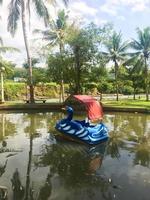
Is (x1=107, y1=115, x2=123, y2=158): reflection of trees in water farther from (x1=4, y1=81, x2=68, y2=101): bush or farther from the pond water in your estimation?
(x1=4, y1=81, x2=68, y2=101): bush

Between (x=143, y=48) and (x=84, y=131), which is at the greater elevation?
(x=143, y=48)

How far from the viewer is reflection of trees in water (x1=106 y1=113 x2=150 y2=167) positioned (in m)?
15.2

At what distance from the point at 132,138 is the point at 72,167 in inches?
275

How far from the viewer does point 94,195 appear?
9977 millimetres

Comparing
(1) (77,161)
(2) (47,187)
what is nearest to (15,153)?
(1) (77,161)

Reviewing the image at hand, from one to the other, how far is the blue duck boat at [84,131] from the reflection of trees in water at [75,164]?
1.56ft

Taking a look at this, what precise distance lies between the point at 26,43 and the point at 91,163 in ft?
86.3

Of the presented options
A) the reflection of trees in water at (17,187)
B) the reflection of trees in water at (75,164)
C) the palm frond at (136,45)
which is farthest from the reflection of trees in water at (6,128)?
the palm frond at (136,45)

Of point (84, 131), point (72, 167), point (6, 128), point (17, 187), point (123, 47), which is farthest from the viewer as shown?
point (123, 47)

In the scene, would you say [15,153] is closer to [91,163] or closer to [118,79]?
[91,163]

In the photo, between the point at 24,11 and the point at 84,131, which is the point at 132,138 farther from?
the point at 24,11

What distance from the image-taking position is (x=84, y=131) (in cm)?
1689

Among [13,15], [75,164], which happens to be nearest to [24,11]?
[13,15]

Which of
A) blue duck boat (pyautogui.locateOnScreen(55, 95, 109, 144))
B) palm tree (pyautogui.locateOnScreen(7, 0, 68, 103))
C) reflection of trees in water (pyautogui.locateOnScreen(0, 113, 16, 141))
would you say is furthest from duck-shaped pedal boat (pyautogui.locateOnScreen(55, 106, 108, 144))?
palm tree (pyautogui.locateOnScreen(7, 0, 68, 103))
